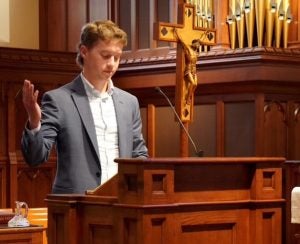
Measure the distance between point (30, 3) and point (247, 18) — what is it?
3337 millimetres

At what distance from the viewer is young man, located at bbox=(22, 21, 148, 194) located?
Result: 4.33 meters

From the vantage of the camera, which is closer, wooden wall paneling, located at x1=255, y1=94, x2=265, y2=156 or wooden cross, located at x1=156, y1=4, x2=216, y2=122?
wooden cross, located at x1=156, y1=4, x2=216, y2=122

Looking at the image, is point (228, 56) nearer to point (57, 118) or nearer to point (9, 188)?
point (9, 188)

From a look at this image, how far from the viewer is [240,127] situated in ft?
28.9

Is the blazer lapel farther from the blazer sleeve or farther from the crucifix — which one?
the crucifix

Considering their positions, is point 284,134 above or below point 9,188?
above

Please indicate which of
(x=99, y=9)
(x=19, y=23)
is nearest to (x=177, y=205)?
(x=99, y=9)

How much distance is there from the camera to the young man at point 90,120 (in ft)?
14.2

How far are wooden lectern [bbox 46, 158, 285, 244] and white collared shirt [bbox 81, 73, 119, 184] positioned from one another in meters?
0.50

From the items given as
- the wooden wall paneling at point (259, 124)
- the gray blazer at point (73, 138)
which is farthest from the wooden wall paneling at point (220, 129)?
the gray blazer at point (73, 138)

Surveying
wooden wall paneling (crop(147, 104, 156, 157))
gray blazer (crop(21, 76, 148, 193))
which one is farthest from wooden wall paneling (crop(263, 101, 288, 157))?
gray blazer (crop(21, 76, 148, 193))

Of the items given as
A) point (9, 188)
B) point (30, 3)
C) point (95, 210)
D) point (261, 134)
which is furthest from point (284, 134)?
point (95, 210)

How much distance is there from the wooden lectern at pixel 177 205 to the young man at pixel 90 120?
0.41m

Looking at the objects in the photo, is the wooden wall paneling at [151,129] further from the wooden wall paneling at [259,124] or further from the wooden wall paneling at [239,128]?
the wooden wall paneling at [259,124]
